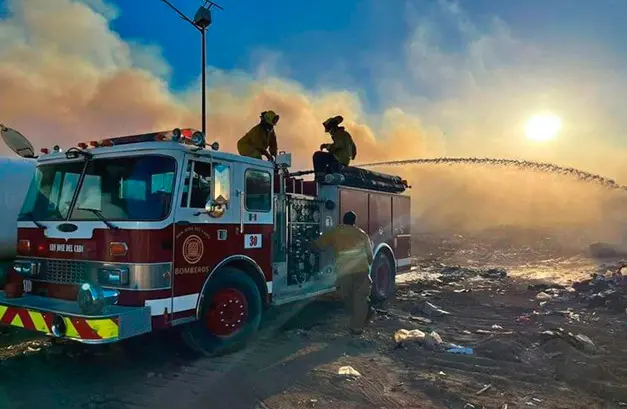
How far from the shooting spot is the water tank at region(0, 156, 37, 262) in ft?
27.2

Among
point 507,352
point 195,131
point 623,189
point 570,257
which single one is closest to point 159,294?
point 195,131

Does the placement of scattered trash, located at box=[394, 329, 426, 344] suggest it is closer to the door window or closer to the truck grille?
the door window

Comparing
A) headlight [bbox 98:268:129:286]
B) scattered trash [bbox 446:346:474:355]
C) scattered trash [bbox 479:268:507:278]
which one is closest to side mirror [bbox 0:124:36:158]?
headlight [bbox 98:268:129:286]

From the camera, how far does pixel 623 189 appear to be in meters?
28.9

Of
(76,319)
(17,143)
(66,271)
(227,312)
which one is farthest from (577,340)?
(17,143)

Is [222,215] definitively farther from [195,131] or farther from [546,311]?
[546,311]

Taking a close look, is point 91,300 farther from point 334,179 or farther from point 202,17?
→ point 202,17

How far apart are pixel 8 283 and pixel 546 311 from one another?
846cm

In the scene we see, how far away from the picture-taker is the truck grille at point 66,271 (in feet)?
17.2

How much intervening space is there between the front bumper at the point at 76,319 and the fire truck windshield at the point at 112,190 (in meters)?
0.91

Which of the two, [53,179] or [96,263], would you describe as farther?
[53,179]

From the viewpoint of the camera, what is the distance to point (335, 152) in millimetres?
9055

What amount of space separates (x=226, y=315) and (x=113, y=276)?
4.63 feet

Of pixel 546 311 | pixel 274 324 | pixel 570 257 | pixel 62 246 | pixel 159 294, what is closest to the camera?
pixel 159 294
